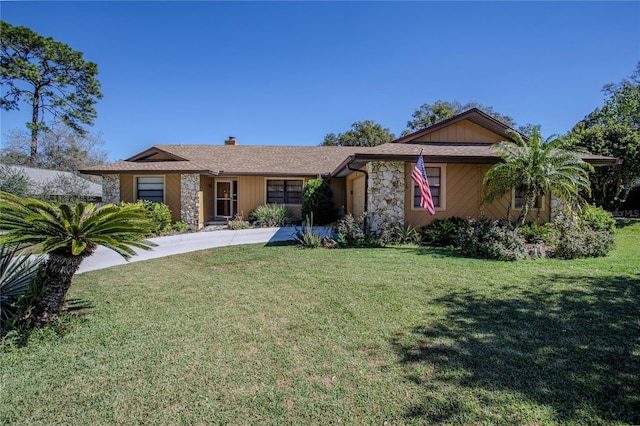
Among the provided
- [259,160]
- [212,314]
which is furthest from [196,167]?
[212,314]

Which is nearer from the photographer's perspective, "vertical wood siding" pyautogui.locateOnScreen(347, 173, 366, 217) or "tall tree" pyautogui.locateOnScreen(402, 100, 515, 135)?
"vertical wood siding" pyautogui.locateOnScreen(347, 173, 366, 217)

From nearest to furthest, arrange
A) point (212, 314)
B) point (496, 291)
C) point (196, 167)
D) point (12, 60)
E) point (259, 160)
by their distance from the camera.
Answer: point (212, 314) → point (496, 291) → point (196, 167) → point (259, 160) → point (12, 60)

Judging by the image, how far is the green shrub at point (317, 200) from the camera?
14.7m

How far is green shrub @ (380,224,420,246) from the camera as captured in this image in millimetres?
10352

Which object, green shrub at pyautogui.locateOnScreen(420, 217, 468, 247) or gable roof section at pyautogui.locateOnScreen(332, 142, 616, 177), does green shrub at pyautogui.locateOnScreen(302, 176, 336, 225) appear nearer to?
gable roof section at pyautogui.locateOnScreen(332, 142, 616, 177)

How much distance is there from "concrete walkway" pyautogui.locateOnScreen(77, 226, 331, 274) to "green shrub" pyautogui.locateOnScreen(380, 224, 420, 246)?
2.06 metres

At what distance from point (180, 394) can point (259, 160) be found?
15.8 metres

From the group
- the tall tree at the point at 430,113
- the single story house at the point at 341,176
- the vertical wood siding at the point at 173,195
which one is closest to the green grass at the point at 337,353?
the single story house at the point at 341,176

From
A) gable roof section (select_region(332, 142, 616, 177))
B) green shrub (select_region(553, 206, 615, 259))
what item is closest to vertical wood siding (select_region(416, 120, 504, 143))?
gable roof section (select_region(332, 142, 616, 177))

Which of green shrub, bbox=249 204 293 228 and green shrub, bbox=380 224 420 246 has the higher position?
green shrub, bbox=249 204 293 228

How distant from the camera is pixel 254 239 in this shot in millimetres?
11359

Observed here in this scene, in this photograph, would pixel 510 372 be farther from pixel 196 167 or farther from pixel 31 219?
pixel 196 167

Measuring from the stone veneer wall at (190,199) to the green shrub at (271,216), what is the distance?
271 centimetres

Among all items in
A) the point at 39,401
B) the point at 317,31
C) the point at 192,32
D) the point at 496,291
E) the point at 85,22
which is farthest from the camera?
the point at 317,31
